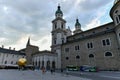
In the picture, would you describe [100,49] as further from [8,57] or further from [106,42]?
[8,57]

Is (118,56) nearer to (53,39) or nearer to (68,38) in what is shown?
(68,38)

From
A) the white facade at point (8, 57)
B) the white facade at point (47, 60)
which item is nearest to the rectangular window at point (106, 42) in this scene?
the white facade at point (47, 60)

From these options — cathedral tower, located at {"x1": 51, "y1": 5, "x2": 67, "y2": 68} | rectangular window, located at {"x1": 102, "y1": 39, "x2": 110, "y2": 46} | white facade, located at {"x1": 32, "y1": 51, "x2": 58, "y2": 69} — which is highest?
cathedral tower, located at {"x1": 51, "y1": 5, "x2": 67, "y2": 68}

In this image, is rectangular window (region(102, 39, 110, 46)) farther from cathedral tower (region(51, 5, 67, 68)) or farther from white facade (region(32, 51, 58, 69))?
white facade (region(32, 51, 58, 69))

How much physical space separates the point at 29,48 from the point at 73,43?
3284 cm

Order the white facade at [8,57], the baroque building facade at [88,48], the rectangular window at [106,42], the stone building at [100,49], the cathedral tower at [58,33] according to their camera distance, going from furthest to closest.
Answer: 1. the white facade at [8,57]
2. the cathedral tower at [58,33]
3. the rectangular window at [106,42]
4. the baroque building facade at [88,48]
5. the stone building at [100,49]

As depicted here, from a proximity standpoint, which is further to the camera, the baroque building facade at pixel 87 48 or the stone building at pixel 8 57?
the stone building at pixel 8 57

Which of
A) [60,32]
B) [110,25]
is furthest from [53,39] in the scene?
[110,25]

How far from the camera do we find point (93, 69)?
1268 inches

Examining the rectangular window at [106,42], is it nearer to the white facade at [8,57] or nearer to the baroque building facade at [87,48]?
the baroque building facade at [87,48]

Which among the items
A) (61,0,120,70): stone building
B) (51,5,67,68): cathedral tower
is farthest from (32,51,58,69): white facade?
(61,0,120,70): stone building

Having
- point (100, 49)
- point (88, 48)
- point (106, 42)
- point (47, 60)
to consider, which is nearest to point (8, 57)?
point (47, 60)

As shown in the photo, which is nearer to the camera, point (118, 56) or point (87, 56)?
point (118, 56)

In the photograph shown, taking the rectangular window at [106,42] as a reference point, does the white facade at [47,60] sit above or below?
below
